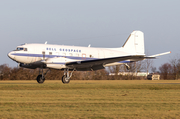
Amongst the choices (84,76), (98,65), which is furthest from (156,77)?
(98,65)

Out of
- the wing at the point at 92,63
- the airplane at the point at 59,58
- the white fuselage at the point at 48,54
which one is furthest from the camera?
the wing at the point at 92,63

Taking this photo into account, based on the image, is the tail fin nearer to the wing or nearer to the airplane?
the airplane

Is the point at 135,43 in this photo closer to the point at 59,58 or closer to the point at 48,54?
the point at 59,58

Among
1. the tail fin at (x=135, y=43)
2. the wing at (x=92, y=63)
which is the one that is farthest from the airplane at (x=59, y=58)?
the tail fin at (x=135, y=43)

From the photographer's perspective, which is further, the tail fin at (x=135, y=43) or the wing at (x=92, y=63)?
the tail fin at (x=135, y=43)

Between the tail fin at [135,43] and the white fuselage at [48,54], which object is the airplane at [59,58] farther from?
the tail fin at [135,43]

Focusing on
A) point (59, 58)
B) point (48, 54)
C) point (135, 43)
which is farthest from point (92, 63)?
point (135, 43)

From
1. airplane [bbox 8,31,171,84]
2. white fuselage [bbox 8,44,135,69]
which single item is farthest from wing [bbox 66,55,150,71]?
white fuselage [bbox 8,44,135,69]

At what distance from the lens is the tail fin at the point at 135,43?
42.1 meters

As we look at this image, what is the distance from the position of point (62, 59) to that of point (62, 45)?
2.60m

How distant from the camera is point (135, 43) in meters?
42.3

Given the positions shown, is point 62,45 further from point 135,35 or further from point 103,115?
point 103,115

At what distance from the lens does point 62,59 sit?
1254 inches

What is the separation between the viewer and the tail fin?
42.1 metres
